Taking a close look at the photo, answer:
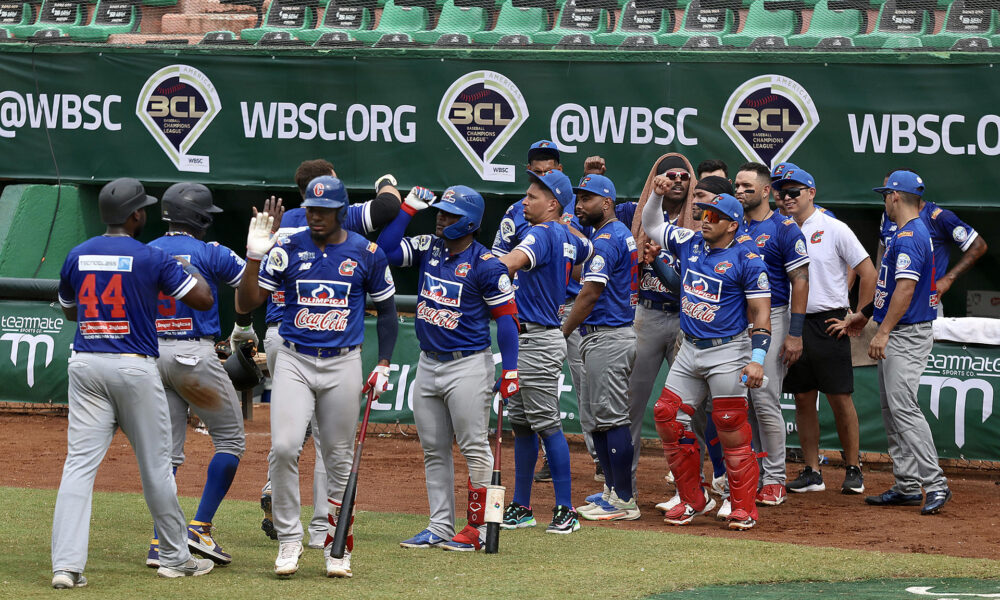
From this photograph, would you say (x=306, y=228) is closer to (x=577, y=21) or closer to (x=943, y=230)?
Answer: (x=943, y=230)

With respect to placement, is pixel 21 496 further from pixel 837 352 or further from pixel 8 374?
pixel 837 352

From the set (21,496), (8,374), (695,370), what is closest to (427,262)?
(695,370)

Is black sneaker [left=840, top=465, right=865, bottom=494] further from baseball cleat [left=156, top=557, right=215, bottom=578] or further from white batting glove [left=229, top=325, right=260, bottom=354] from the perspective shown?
baseball cleat [left=156, top=557, right=215, bottom=578]

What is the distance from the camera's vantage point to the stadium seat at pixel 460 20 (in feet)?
43.7

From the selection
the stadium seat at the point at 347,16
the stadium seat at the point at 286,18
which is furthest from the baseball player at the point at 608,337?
the stadium seat at the point at 286,18

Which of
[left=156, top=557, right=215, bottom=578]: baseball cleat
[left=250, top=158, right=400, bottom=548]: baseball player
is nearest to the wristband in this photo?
[left=250, top=158, right=400, bottom=548]: baseball player

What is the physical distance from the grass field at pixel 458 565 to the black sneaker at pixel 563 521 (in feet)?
0.20

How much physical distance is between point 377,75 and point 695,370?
6095mm

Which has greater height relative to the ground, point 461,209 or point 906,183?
point 906,183

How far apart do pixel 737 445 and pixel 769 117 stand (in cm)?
487

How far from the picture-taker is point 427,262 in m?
6.38

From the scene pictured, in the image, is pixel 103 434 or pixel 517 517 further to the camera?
pixel 517 517

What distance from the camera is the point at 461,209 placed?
20.5 feet

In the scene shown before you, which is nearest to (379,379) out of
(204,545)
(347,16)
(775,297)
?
(204,545)
